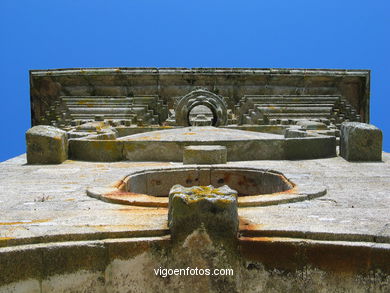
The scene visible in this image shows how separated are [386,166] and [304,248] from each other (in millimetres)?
4112

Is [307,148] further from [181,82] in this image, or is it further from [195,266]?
[181,82]

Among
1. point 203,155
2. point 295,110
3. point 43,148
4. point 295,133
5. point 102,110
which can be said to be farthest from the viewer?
point 102,110

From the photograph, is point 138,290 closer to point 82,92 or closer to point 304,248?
point 304,248

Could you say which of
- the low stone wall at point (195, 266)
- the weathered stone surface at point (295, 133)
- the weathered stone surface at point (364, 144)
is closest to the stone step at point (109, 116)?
the weathered stone surface at point (295, 133)

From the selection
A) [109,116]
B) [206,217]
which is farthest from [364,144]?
[109,116]

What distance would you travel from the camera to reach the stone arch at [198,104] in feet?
44.7

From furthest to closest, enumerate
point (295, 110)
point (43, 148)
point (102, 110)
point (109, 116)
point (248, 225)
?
point (102, 110) → point (295, 110) → point (109, 116) → point (43, 148) → point (248, 225)

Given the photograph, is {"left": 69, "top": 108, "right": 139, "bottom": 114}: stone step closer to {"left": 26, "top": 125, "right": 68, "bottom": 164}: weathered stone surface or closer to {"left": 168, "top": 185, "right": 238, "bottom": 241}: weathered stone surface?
{"left": 26, "top": 125, "right": 68, "bottom": 164}: weathered stone surface

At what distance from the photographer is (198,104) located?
13.8m

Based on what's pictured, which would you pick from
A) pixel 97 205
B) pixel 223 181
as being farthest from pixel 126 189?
pixel 223 181

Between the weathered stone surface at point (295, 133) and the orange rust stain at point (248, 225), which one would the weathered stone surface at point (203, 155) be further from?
the orange rust stain at point (248, 225)

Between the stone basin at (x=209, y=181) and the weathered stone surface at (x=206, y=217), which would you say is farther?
the stone basin at (x=209, y=181)

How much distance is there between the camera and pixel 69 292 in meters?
3.08

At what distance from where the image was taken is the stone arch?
1363cm
